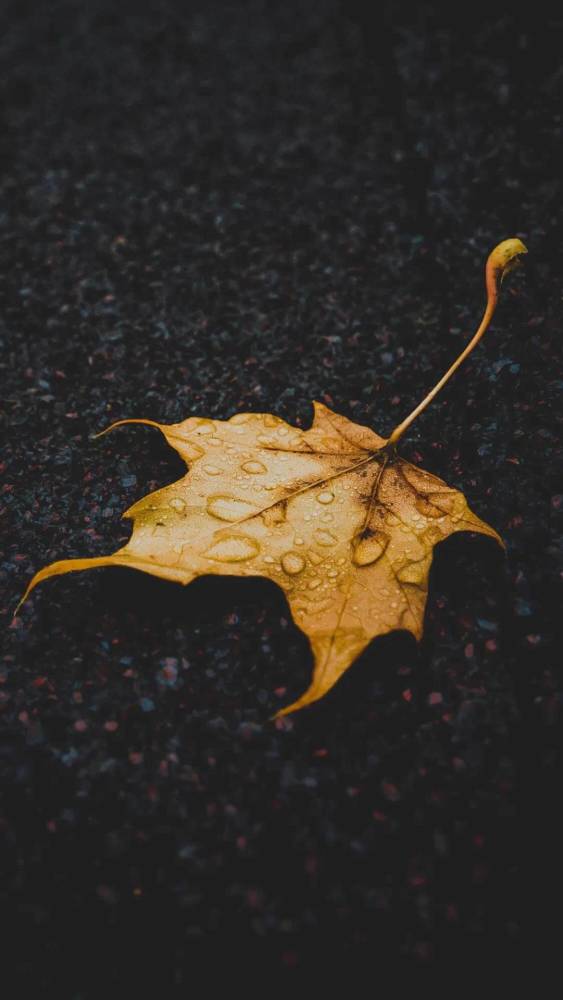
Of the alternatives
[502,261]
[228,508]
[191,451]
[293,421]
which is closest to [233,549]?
[228,508]

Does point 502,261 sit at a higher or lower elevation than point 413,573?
higher

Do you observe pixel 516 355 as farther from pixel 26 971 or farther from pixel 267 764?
pixel 26 971

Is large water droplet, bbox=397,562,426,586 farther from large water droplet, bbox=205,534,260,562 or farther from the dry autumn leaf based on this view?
large water droplet, bbox=205,534,260,562

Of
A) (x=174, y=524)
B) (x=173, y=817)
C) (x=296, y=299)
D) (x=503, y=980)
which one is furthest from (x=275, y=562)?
(x=296, y=299)

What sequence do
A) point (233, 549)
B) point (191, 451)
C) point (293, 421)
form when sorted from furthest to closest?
point (293, 421)
point (191, 451)
point (233, 549)

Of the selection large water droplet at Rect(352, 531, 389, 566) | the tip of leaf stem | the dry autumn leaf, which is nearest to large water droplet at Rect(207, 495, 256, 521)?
the dry autumn leaf

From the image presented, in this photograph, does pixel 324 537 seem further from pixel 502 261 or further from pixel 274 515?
pixel 502 261

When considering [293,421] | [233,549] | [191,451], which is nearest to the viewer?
[233,549]

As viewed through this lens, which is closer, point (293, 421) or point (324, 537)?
point (324, 537)
